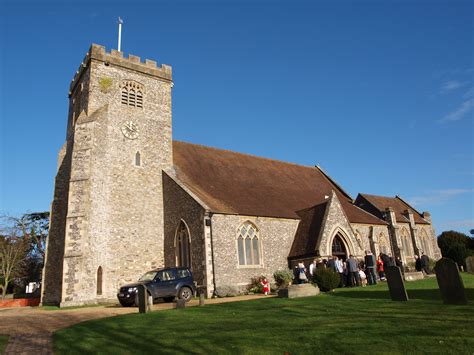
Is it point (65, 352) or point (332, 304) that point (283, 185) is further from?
point (65, 352)

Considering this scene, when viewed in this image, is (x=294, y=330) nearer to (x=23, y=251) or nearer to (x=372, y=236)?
(x=372, y=236)

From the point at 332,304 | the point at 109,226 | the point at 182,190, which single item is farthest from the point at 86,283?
the point at 332,304

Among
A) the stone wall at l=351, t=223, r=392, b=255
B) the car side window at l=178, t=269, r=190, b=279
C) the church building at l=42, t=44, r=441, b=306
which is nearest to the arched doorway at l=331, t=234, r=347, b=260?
the church building at l=42, t=44, r=441, b=306

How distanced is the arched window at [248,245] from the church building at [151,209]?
6 centimetres

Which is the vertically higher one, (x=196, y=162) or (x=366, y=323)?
(x=196, y=162)

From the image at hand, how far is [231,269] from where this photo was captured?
20.1 metres

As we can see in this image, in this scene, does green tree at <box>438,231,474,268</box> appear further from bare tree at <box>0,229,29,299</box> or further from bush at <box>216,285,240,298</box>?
bare tree at <box>0,229,29,299</box>

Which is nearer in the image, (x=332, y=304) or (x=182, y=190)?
(x=332, y=304)

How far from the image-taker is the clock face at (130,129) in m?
23.8

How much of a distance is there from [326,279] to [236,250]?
6327 millimetres

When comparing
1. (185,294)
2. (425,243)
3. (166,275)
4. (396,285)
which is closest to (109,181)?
(166,275)

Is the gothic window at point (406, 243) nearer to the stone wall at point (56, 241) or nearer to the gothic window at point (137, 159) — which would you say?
the gothic window at point (137, 159)

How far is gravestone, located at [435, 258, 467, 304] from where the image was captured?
9477 millimetres

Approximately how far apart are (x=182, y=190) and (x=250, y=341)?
50.6 feet
